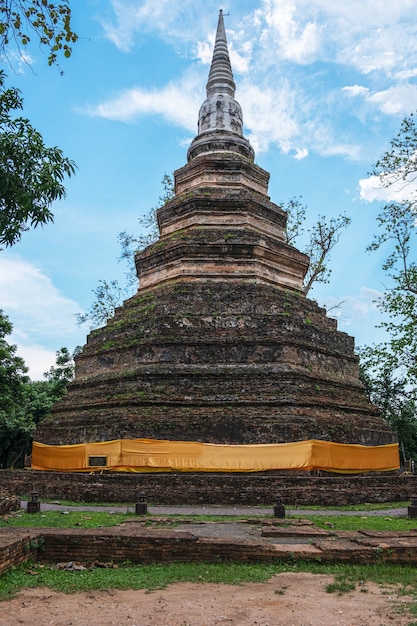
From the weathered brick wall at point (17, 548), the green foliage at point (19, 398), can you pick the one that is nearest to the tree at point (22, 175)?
the weathered brick wall at point (17, 548)

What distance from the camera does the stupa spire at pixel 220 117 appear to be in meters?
20.4

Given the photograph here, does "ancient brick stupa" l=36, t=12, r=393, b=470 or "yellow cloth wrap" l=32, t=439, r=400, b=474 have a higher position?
"ancient brick stupa" l=36, t=12, r=393, b=470

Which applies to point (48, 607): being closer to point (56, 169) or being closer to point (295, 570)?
point (295, 570)

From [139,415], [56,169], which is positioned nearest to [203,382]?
[139,415]

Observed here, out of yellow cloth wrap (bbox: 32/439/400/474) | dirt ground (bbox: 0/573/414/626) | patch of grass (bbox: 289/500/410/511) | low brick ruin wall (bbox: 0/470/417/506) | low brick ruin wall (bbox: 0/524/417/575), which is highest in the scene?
yellow cloth wrap (bbox: 32/439/400/474)

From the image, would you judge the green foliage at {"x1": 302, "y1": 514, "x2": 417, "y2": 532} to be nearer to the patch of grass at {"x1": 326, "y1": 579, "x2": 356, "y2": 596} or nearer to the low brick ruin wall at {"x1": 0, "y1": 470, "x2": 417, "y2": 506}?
the low brick ruin wall at {"x1": 0, "y1": 470, "x2": 417, "y2": 506}

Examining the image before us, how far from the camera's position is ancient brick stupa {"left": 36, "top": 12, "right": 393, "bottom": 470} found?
12.2 m

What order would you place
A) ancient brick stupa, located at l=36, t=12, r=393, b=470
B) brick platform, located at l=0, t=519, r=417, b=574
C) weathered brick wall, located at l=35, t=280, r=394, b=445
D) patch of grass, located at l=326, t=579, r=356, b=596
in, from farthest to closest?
ancient brick stupa, located at l=36, t=12, r=393, b=470
weathered brick wall, located at l=35, t=280, r=394, b=445
brick platform, located at l=0, t=519, r=417, b=574
patch of grass, located at l=326, t=579, r=356, b=596

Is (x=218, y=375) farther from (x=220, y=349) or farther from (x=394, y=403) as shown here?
(x=394, y=403)

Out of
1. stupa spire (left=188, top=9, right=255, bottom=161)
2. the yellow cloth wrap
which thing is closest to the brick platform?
the yellow cloth wrap

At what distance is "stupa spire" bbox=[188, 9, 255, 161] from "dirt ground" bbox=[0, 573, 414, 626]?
1736 cm

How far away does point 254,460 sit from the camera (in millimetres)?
11328

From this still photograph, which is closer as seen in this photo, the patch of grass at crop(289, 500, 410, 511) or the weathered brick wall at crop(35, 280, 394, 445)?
the patch of grass at crop(289, 500, 410, 511)

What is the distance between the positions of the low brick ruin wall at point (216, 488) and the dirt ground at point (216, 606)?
17.2 feet
